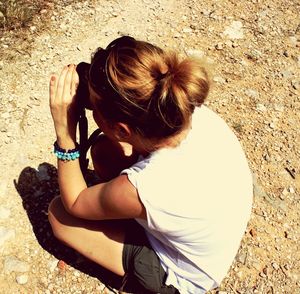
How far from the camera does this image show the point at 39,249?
2.82 metres

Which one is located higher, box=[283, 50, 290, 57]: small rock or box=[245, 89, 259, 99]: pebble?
box=[283, 50, 290, 57]: small rock

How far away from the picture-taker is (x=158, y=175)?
1896mm

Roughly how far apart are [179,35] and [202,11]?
1.52 ft

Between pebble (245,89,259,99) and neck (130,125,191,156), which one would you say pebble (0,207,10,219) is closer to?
neck (130,125,191,156)

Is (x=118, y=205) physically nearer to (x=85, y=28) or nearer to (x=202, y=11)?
(x=85, y=28)

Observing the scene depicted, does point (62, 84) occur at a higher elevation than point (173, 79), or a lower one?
lower

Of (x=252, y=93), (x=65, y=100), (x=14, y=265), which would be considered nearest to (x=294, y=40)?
(x=252, y=93)

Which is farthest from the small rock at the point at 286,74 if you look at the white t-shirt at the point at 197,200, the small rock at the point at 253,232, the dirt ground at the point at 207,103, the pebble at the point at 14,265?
the pebble at the point at 14,265

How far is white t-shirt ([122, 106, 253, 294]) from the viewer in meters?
1.90

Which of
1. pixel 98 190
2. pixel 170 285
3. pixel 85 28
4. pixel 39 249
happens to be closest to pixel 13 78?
pixel 85 28

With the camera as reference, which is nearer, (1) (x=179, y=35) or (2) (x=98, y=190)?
(2) (x=98, y=190)

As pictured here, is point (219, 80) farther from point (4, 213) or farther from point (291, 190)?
point (4, 213)

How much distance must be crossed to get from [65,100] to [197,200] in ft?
2.51

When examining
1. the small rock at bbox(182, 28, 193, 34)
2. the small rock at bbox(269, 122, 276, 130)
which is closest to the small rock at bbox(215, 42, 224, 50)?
the small rock at bbox(182, 28, 193, 34)
